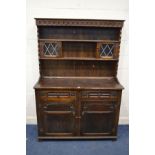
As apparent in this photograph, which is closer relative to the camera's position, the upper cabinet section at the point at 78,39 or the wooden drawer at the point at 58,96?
the wooden drawer at the point at 58,96

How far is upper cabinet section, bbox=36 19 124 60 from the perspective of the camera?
9.87 ft

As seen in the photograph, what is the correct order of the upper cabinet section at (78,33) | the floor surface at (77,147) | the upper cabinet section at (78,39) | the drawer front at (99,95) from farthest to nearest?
1. the upper cabinet section at (78,33)
2. the upper cabinet section at (78,39)
3. the drawer front at (99,95)
4. the floor surface at (77,147)

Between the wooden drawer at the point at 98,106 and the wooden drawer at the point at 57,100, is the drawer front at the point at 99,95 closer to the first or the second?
the wooden drawer at the point at 98,106

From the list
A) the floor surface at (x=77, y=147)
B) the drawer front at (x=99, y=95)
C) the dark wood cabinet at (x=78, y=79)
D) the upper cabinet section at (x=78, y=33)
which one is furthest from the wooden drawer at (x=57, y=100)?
the upper cabinet section at (x=78, y=33)

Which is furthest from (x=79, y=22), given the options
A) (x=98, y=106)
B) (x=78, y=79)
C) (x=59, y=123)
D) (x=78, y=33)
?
(x=59, y=123)

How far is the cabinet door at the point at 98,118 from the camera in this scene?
292 cm

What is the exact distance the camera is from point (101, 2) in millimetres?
3232

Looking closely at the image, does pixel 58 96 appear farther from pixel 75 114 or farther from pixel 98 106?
pixel 98 106

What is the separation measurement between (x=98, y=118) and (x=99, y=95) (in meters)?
0.36

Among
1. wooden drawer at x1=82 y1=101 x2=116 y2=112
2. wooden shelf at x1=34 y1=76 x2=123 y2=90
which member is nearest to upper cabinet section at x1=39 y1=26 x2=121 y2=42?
wooden shelf at x1=34 y1=76 x2=123 y2=90

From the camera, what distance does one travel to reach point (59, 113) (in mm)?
2920
